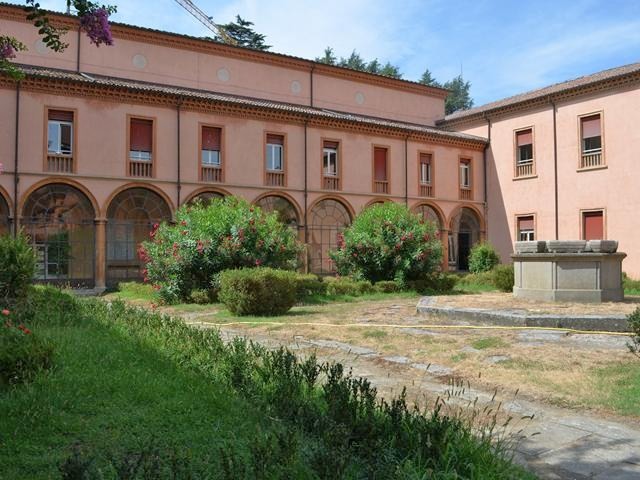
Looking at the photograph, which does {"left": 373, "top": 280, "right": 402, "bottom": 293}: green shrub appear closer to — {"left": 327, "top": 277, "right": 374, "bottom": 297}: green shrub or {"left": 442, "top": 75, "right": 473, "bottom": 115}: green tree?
{"left": 327, "top": 277, "right": 374, "bottom": 297}: green shrub

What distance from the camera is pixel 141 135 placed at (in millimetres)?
21016

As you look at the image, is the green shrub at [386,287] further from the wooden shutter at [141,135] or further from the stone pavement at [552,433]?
the stone pavement at [552,433]

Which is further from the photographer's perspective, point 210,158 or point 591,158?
point 591,158

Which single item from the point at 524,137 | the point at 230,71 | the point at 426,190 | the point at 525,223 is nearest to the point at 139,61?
the point at 230,71

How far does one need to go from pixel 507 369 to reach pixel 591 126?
21491 mm

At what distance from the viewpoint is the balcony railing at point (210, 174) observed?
22016 millimetres

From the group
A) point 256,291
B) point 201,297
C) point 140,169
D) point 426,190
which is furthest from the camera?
point 426,190

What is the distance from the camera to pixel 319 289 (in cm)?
1647

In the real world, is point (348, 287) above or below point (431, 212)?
below

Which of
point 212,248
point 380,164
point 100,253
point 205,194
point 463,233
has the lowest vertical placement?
point 100,253

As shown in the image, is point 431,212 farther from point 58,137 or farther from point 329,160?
point 58,137

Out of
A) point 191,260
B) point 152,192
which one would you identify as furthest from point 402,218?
point 152,192

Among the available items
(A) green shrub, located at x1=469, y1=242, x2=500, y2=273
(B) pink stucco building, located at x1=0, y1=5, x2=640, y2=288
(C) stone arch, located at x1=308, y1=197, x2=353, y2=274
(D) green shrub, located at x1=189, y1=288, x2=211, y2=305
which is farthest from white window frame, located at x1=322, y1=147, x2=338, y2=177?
(D) green shrub, located at x1=189, y1=288, x2=211, y2=305

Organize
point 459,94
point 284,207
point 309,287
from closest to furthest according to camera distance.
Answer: point 309,287, point 284,207, point 459,94
